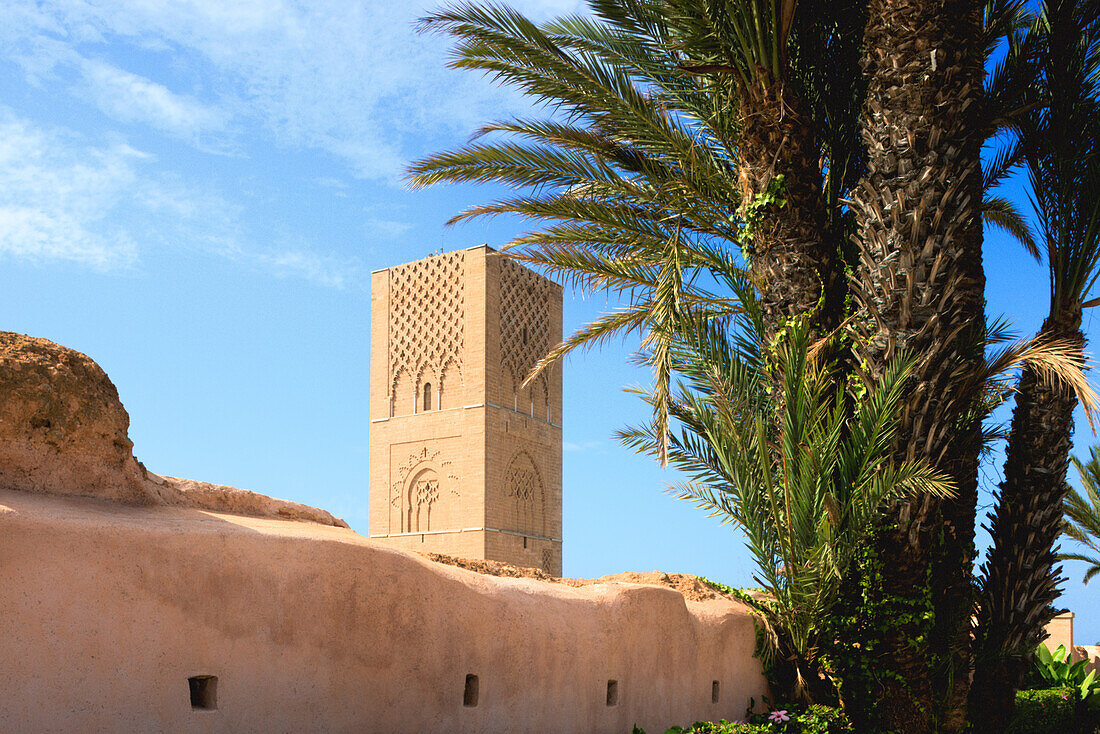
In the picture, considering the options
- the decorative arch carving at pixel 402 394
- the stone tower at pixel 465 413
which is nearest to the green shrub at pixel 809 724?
the stone tower at pixel 465 413

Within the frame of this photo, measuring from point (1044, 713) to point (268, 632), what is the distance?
23.5 feet

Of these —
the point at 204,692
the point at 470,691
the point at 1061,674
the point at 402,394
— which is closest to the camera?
the point at 204,692

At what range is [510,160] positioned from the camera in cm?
804

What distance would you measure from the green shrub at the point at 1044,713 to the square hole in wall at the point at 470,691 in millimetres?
4716

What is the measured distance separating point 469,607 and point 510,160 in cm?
422

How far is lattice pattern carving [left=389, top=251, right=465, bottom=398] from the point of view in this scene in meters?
23.2

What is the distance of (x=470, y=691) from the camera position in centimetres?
506

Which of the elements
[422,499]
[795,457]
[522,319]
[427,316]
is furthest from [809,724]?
[427,316]

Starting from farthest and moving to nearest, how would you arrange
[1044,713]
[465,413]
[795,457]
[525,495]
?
1. [525,495]
2. [465,413]
3. [1044,713]
4. [795,457]

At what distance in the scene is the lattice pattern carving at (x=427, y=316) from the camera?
23.2 m

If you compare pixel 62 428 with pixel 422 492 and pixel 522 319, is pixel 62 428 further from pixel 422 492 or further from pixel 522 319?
pixel 522 319

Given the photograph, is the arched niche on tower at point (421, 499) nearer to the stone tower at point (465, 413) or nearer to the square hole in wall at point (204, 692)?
the stone tower at point (465, 413)

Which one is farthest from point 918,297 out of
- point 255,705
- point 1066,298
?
point 255,705

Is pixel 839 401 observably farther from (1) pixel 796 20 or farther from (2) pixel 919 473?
(1) pixel 796 20
